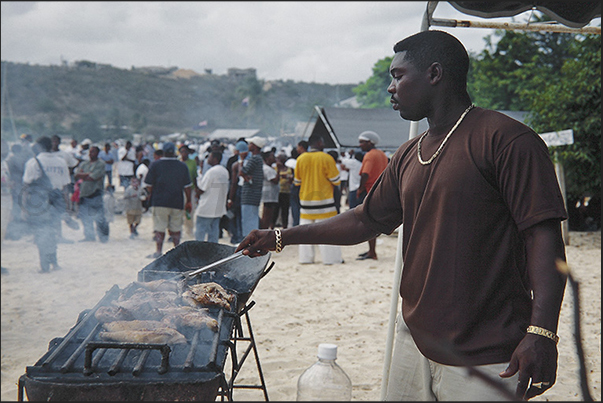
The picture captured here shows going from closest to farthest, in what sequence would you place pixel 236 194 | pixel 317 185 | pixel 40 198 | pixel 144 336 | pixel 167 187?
pixel 144 336 → pixel 40 198 → pixel 317 185 → pixel 167 187 → pixel 236 194

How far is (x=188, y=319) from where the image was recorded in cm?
248

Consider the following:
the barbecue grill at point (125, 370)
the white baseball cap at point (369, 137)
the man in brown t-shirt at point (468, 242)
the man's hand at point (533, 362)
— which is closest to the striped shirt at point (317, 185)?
the white baseball cap at point (369, 137)

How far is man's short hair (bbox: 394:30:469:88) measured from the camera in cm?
205

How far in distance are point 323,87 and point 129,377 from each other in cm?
12571

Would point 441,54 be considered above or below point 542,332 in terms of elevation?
above

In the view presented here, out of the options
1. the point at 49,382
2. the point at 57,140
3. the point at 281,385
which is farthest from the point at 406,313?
the point at 57,140

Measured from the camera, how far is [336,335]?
541 centimetres

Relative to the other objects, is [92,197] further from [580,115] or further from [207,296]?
[580,115]

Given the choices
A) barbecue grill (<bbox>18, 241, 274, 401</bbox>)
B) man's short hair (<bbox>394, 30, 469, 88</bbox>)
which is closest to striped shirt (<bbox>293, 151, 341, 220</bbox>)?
barbecue grill (<bbox>18, 241, 274, 401</bbox>)

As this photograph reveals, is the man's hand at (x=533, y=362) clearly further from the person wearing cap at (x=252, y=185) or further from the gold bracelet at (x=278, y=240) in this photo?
the person wearing cap at (x=252, y=185)

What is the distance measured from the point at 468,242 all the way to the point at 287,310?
15.0ft

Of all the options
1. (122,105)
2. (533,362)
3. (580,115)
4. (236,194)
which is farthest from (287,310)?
(122,105)

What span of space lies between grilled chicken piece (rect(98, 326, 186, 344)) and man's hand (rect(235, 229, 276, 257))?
0.67 metres

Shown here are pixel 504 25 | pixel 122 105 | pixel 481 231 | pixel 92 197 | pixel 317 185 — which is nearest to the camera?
pixel 481 231
